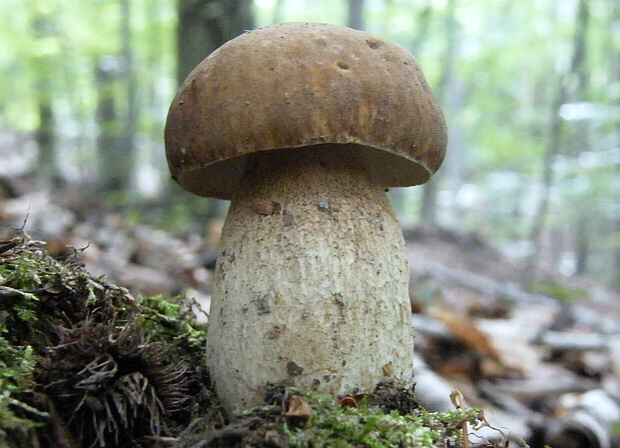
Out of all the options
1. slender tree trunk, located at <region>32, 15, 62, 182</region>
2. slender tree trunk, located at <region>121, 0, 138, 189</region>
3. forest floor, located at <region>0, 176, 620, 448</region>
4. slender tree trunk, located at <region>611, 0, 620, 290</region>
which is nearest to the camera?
forest floor, located at <region>0, 176, 620, 448</region>

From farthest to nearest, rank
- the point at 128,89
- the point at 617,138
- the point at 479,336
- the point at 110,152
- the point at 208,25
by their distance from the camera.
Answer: the point at 617,138
the point at 110,152
the point at 128,89
the point at 208,25
the point at 479,336

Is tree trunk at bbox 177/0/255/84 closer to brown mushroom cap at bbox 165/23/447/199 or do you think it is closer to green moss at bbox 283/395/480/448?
brown mushroom cap at bbox 165/23/447/199

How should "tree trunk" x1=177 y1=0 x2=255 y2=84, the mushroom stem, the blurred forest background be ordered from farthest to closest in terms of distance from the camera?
1. the blurred forest background
2. "tree trunk" x1=177 y1=0 x2=255 y2=84
3. the mushroom stem

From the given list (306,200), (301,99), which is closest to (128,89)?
(306,200)

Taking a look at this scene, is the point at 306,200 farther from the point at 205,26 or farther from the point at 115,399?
the point at 205,26

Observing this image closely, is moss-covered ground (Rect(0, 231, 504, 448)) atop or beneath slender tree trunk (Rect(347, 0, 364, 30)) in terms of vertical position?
beneath

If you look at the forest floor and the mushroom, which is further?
the forest floor

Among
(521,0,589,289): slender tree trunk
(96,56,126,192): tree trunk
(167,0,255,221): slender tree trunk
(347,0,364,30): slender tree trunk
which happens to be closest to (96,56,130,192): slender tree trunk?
(96,56,126,192): tree trunk
